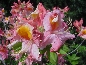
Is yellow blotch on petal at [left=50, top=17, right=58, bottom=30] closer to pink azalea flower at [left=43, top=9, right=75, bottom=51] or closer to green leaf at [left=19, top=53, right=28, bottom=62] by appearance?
pink azalea flower at [left=43, top=9, right=75, bottom=51]

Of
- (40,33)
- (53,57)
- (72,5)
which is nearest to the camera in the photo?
(40,33)

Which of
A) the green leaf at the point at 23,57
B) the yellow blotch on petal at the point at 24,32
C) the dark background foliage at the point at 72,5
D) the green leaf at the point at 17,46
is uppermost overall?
the dark background foliage at the point at 72,5

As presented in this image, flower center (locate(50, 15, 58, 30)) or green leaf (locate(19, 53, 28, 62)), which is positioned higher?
flower center (locate(50, 15, 58, 30))

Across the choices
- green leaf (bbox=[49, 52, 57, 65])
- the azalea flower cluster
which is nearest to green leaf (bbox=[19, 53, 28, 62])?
the azalea flower cluster

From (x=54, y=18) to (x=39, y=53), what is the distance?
0.56ft

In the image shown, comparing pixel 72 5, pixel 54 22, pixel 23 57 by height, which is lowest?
pixel 23 57

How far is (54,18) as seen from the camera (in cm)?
129

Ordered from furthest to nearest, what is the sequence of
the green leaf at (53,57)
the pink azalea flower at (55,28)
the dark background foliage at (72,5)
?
the dark background foliage at (72,5)
the green leaf at (53,57)
the pink azalea flower at (55,28)

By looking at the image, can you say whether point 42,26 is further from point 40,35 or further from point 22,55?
point 22,55

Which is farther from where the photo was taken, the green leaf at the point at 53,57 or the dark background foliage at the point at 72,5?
the dark background foliage at the point at 72,5

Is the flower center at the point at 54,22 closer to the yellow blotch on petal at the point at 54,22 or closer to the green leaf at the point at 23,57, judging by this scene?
the yellow blotch on petal at the point at 54,22

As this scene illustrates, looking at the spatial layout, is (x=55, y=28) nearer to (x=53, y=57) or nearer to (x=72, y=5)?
(x=53, y=57)

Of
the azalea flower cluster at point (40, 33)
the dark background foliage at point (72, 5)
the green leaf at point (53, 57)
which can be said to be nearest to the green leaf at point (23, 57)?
the azalea flower cluster at point (40, 33)

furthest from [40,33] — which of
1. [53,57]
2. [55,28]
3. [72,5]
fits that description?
[72,5]
